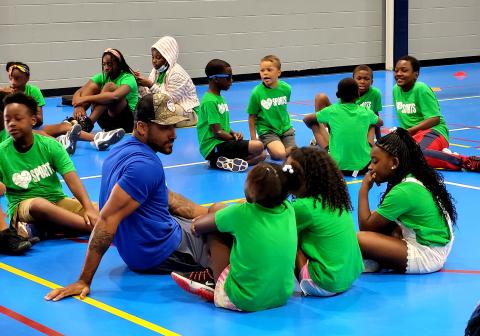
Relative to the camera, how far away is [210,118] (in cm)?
905

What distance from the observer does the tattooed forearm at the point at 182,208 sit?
20.0ft

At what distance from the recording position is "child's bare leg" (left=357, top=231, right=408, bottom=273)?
17.9ft

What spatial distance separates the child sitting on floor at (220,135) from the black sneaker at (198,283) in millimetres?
3911

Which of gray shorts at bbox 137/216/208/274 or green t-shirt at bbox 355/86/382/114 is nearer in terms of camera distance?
gray shorts at bbox 137/216/208/274

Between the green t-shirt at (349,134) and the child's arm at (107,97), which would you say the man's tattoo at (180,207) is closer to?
the green t-shirt at (349,134)

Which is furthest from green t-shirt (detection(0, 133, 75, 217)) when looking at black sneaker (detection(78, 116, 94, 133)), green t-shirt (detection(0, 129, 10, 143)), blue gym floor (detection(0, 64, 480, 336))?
black sneaker (detection(78, 116, 94, 133))

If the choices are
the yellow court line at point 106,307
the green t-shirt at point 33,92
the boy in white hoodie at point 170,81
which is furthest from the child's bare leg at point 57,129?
the yellow court line at point 106,307

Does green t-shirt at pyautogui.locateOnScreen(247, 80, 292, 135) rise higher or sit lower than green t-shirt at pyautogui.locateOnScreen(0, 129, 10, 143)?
lower

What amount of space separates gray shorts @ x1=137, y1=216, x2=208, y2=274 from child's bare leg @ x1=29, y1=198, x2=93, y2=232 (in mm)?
1126

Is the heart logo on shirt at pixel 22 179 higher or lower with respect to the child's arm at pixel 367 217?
higher

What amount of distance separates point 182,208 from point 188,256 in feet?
2.31

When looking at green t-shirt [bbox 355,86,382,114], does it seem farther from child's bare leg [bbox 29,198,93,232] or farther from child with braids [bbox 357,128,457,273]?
child's bare leg [bbox 29,198,93,232]

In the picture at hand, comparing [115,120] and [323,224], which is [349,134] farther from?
[115,120]

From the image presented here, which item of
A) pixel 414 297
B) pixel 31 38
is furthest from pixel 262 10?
pixel 414 297
